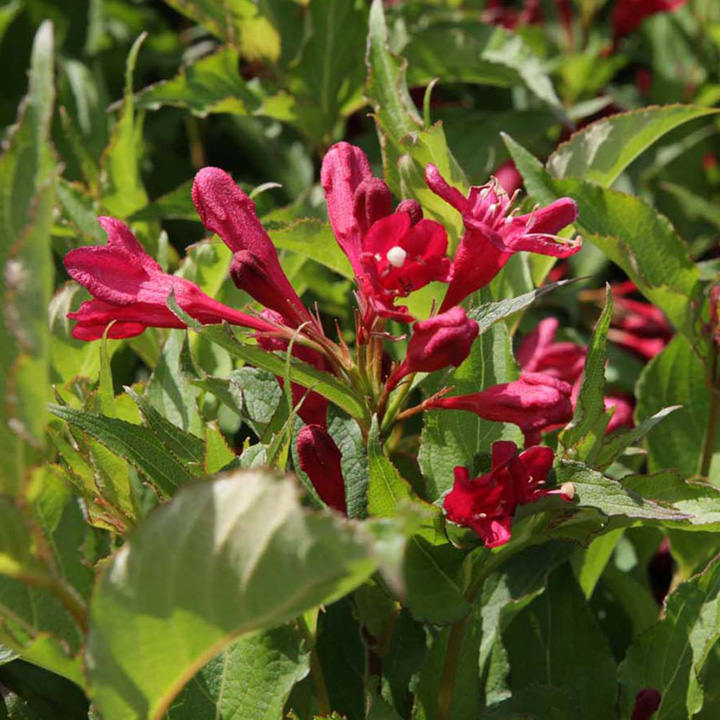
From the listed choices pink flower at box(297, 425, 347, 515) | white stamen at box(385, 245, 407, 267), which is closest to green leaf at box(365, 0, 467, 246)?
white stamen at box(385, 245, 407, 267)

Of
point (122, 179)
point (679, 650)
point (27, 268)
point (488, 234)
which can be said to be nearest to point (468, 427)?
point (488, 234)

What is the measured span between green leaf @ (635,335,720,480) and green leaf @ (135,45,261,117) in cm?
83

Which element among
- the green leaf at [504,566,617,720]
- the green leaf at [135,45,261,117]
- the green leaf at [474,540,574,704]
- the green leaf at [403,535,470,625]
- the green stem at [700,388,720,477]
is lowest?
the green leaf at [504,566,617,720]

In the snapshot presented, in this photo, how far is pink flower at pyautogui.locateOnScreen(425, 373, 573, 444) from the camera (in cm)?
101

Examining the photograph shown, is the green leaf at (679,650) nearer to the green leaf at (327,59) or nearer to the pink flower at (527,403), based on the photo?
the pink flower at (527,403)

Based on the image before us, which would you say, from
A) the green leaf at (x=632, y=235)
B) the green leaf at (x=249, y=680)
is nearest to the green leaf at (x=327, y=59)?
the green leaf at (x=632, y=235)

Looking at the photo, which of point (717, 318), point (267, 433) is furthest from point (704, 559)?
point (267, 433)

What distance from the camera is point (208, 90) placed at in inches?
71.7

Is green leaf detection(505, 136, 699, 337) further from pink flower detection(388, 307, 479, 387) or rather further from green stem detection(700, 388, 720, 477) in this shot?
pink flower detection(388, 307, 479, 387)

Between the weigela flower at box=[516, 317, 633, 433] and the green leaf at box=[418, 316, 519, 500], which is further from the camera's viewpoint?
the weigela flower at box=[516, 317, 633, 433]

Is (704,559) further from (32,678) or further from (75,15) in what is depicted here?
(75,15)

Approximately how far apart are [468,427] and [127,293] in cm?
39

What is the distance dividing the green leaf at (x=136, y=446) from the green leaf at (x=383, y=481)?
170 millimetres

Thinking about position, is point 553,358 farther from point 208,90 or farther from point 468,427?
point 208,90
